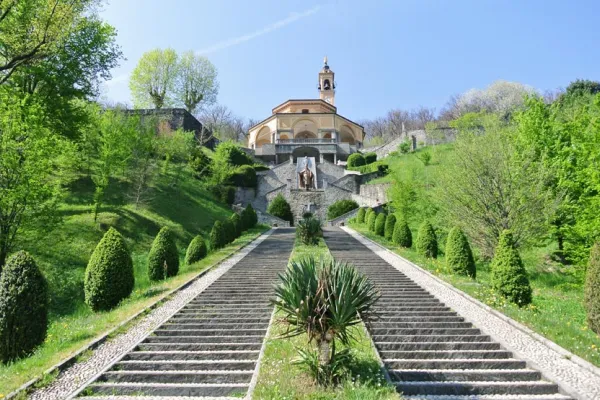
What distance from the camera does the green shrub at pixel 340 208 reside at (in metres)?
34.6

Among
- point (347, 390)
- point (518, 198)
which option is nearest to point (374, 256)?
point (518, 198)

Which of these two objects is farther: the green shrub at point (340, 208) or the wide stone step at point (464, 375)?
the green shrub at point (340, 208)

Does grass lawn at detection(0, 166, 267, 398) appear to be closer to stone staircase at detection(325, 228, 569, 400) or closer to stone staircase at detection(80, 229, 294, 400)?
stone staircase at detection(80, 229, 294, 400)

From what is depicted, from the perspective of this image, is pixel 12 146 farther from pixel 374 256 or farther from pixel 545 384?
pixel 545 384

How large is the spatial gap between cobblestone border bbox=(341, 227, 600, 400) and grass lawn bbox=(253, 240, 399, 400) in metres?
2.27

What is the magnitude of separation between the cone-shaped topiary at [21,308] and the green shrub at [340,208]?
28383mm

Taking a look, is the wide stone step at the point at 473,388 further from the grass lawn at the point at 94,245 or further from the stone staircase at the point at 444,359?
the grass lawn at the point at 94,245

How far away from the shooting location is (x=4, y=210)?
12.4m

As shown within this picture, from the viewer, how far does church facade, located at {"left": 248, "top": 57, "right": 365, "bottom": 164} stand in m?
50.4

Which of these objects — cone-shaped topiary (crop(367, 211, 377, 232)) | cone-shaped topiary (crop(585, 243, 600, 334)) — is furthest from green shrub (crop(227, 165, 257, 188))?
cone-shaped topiary (crop(585, 243, 600, 334))

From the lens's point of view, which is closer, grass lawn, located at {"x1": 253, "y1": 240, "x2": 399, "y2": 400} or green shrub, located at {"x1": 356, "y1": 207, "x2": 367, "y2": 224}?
grass lawn, located at {"x1": 253, "y1": 240, "x2": 399, "y2": 400}

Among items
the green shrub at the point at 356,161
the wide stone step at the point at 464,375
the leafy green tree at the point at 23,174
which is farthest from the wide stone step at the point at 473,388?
the green shrub at the point at 356,161

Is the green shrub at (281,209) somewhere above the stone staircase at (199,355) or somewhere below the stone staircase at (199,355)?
above

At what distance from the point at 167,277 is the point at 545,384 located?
11003 millimetres
